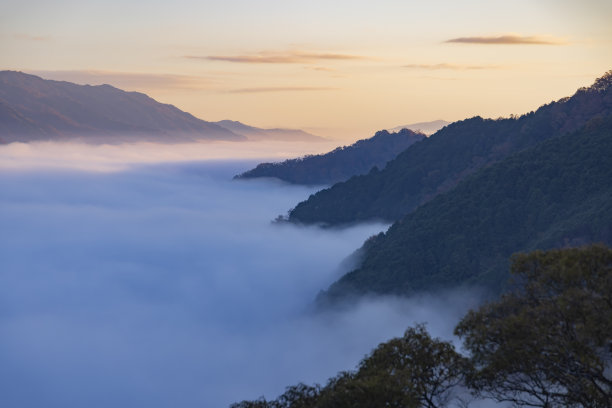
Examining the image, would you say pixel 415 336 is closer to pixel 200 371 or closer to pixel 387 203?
pixel 200 371

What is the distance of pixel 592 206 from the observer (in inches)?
4254

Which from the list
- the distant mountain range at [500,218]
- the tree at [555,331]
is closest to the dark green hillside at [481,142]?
the distant mountain range at [500,218]

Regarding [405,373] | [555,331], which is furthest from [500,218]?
[405,373]

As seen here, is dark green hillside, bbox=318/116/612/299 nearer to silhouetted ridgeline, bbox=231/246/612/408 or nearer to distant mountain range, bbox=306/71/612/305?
distant mountain range, bbox=306/71/612/305

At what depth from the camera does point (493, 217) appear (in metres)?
128

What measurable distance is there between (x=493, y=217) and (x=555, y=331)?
110 metres

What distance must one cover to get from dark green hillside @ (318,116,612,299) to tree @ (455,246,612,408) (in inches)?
3410

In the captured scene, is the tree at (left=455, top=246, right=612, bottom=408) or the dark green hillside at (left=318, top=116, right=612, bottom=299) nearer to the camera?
the tree at (left=455, top=246, right=612, bottom=408)

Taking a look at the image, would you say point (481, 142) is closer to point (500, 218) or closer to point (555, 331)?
point (500, 218)

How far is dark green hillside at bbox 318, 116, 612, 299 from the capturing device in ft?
386

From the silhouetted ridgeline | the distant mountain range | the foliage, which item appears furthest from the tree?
the distant mountain range

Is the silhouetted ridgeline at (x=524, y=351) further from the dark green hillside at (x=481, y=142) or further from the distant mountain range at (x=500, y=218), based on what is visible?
the dark green hillside at (x=481, y=142)

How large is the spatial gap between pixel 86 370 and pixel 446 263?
82.6 m

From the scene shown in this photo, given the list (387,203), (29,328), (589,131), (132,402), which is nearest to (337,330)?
(132,402)
